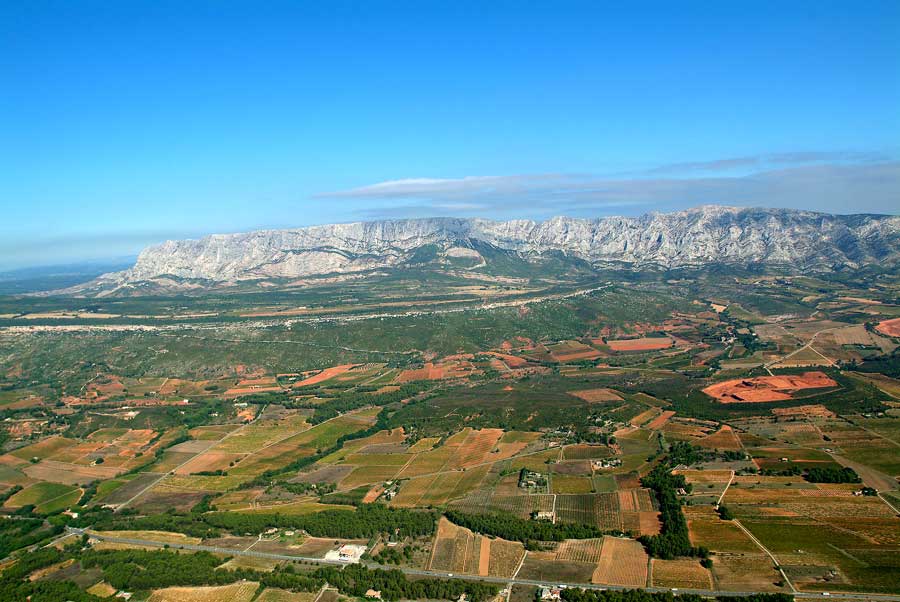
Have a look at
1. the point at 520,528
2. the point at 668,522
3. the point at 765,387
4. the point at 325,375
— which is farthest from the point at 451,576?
the point at 325,375

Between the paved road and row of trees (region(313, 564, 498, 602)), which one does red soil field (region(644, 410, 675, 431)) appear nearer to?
the paved road

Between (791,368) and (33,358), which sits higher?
(33,358)

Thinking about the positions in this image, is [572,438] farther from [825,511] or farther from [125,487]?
[125,487]

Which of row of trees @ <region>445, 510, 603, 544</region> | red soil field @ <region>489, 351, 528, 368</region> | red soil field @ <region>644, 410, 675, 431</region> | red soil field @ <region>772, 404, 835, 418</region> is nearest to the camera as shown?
row of trees @ <region>445, 510, 603, 544</region>

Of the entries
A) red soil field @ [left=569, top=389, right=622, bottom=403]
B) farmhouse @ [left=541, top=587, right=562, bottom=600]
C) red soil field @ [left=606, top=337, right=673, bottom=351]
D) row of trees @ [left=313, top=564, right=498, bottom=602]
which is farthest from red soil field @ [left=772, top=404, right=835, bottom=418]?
row of trees @ [left=313, top=564, right=498, bottom=602]

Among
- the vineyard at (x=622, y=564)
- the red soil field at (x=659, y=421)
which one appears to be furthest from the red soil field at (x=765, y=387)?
the vineyard at (x=622, y=564)

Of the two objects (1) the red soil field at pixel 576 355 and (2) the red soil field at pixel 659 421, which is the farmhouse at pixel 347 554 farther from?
(1) the red soil field at pixel 576 355

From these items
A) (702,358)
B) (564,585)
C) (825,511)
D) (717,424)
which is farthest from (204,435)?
(702,358)
